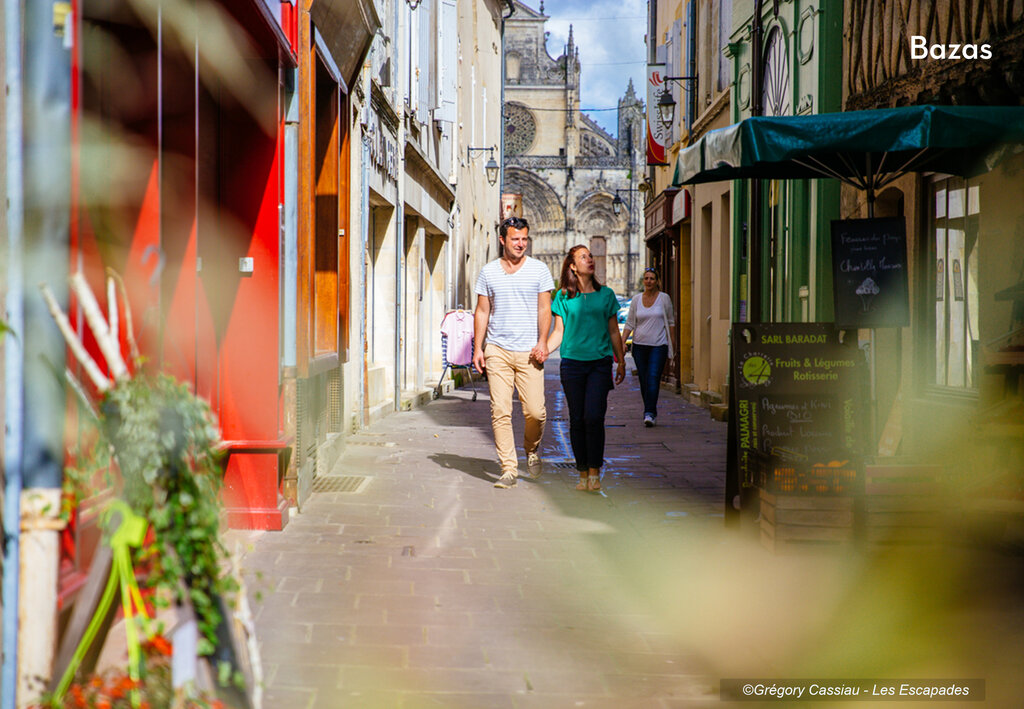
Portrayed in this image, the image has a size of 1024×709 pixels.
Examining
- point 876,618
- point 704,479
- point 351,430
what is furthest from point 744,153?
point 351,430

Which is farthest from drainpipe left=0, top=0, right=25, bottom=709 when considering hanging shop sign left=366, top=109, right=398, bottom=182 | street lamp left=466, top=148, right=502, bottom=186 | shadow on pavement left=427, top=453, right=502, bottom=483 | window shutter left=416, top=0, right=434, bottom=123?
street lamp left=466, top=148, right=502, bottom=186

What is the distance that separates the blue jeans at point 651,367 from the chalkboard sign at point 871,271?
503cm

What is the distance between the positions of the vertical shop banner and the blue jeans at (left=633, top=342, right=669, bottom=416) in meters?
8.29

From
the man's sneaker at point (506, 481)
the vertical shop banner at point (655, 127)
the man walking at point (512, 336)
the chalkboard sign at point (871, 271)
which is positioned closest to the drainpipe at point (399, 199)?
the man walking at point (512, 336)

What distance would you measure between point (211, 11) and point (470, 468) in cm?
408

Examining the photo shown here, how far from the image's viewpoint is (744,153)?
5.18m

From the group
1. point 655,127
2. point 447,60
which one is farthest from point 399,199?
point 655,127

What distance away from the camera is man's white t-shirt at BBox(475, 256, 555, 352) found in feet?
23.0

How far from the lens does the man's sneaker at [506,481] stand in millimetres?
6879

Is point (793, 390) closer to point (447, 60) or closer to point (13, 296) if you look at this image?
point (13, 296)

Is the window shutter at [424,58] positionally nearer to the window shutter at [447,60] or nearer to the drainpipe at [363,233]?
the window shutter at [447,60]

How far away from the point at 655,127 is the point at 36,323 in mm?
17544

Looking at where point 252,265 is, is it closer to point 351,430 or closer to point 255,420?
point 255,420

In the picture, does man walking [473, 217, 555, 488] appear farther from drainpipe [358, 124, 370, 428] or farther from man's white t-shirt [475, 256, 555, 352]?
drainpipe [358, 124, 370, 428]
